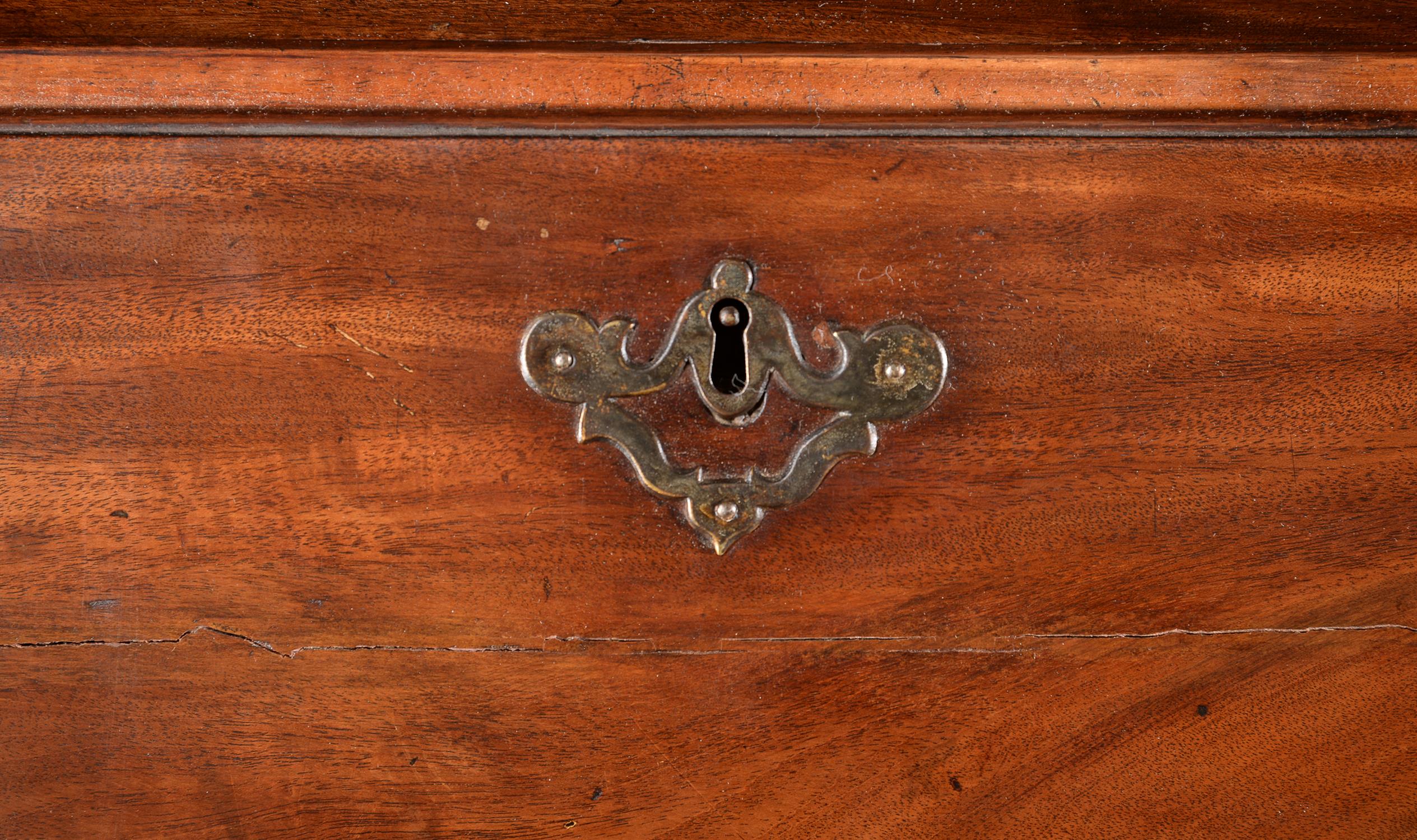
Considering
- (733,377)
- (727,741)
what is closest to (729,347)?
(733,377)

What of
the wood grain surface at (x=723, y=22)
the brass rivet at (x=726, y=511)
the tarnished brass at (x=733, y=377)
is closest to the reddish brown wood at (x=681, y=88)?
the wood grain surface at (x=723, y=22)

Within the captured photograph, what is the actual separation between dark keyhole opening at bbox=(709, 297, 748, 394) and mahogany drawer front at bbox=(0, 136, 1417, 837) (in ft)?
0.09

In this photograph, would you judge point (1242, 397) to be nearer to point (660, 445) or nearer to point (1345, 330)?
point (1345, 330)

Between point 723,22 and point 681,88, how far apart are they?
0.04 meters

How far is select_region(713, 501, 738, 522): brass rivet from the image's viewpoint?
565 mm

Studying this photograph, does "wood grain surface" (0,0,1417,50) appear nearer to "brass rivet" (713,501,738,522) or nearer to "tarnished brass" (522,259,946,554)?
"tarnished brass" (522,259,946,554)

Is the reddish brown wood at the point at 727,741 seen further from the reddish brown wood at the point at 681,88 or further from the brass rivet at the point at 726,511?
the reddish brown wood at the point at 681,88

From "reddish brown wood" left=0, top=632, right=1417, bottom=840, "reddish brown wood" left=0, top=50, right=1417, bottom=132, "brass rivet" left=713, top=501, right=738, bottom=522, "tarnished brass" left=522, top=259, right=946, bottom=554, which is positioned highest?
"reddish brown wood" left=0, top=50, right=1417, bottom=132

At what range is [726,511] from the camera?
22.2 inches

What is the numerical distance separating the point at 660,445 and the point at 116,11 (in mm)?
407

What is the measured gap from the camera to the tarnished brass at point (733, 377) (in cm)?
56

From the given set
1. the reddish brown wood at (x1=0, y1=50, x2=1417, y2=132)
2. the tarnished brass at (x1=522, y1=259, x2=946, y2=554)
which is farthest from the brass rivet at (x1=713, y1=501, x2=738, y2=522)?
the reddish brown wood at (x1=0, y1=50, x2=1417, y2=132)

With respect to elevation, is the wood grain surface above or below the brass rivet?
above

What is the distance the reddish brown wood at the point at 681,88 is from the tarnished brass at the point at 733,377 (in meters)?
0.11
